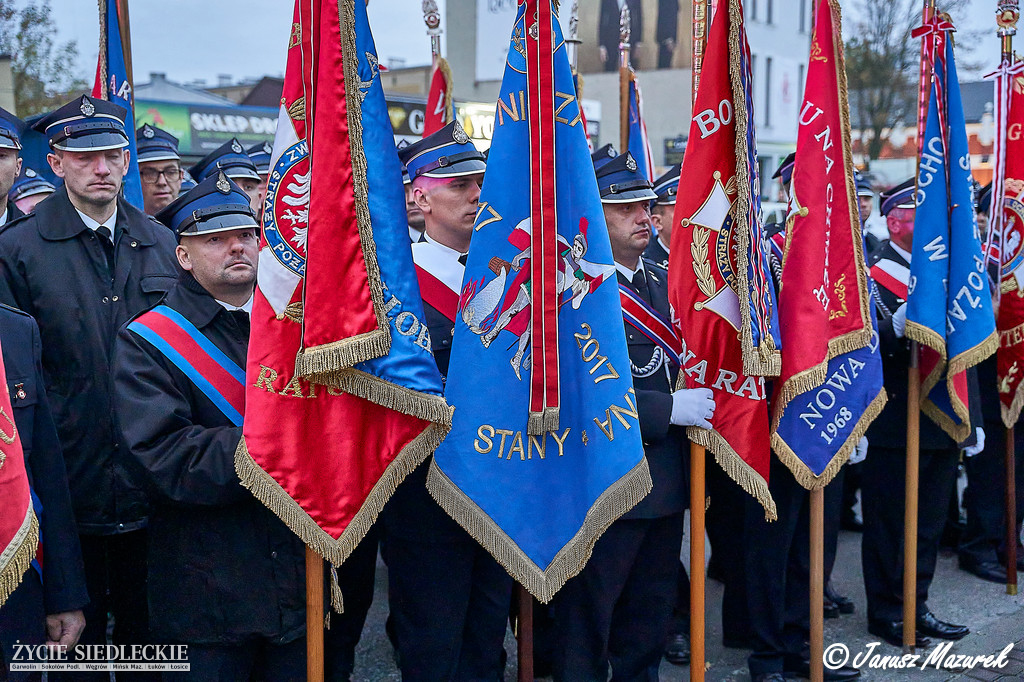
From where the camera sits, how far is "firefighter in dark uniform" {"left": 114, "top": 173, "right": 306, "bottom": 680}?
2857mm

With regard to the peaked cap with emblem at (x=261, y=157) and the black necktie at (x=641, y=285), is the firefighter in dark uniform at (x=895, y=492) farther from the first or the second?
the peaked cap with emblem at (x=261, y=157)

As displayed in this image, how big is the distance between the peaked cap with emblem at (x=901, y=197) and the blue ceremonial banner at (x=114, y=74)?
414cm

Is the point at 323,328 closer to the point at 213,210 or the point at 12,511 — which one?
the point at 213,210

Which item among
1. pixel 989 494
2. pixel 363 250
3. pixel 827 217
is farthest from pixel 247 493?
pixel 989 494

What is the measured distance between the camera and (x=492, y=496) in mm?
3295

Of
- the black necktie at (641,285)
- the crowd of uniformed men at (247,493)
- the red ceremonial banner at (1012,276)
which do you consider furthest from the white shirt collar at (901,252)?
the black necktie at (641,285)

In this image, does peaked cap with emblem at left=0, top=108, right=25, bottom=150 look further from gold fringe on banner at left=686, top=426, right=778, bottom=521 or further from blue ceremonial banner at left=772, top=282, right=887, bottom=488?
blue ceremonial banner at left=772, top=282, right=887, bottom=488

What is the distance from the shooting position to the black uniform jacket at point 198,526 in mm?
2840

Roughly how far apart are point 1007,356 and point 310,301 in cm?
427

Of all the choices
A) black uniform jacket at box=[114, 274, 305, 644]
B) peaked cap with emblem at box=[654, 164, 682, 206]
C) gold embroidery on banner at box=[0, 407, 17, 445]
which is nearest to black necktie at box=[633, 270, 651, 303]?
peaked cap with emblem at box=[654, 164, 682, 206]

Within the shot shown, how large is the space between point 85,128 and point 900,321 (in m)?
3.88

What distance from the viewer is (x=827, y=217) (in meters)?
4.16

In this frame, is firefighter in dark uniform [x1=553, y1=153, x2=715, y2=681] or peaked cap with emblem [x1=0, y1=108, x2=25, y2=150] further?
peaked cap with emblem [x1=0, y1=108, x2=25, y2=150]

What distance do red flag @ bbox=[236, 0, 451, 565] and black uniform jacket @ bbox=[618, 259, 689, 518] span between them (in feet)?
3.29
